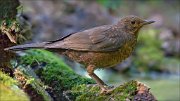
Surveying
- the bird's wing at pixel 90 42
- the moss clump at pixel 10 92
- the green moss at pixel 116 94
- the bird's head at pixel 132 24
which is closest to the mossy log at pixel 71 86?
the green moss at pixel 116 94

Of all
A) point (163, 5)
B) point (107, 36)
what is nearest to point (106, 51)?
point (107, 36)

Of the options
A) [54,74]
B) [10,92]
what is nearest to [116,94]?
[54,74]

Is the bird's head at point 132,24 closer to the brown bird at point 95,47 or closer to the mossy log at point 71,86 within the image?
the brown bird at point 95,47

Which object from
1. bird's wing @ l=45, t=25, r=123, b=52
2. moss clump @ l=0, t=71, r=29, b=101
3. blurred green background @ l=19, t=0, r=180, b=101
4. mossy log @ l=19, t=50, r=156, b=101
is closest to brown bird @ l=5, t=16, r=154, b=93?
bird's wing @ l=45, t=25, r=123, b=52

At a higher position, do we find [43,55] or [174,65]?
[174,65]

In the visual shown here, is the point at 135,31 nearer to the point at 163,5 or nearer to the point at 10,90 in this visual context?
the point at 10,90

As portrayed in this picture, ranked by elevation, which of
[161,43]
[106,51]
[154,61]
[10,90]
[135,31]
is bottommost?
[10,90]
